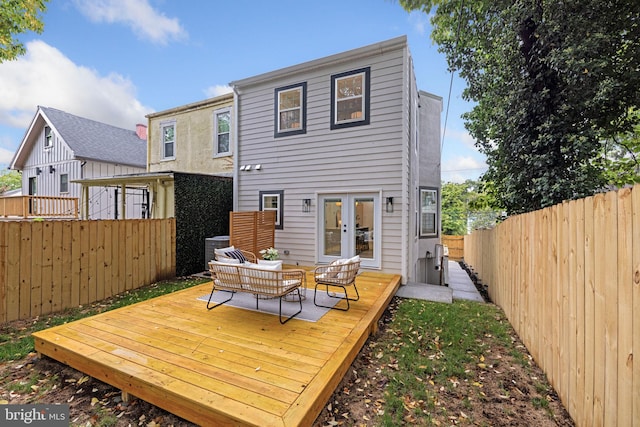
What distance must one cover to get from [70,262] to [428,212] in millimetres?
10236

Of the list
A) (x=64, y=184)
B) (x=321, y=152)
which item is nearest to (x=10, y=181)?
(x=64, y=184)

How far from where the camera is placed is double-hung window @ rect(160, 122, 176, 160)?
11.5m

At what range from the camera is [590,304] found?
2.10 m

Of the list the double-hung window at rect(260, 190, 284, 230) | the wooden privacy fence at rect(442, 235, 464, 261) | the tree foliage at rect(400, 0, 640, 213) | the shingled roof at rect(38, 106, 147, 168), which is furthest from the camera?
the wooden privacy fence at rect(442, 235, 464, 261)

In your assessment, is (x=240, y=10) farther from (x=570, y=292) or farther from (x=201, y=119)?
(x=570, y=292)

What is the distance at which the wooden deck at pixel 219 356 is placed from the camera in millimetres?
2225

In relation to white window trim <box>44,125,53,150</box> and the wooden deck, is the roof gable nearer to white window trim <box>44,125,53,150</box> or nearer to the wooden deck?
white window trim <box>44,125,53,150</box>

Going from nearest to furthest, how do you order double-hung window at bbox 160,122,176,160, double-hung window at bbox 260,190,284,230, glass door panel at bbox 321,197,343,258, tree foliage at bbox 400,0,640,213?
1. tree foliage at bbox 400,0,640,213
2. glass door panel at bbox 321,197,343,258
3. double-hung window at bbox 260,190,284,230
4. double-hung window at bbox 160,122,176,160

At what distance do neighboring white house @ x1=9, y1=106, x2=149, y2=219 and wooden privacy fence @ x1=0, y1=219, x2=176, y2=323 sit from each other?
25.0 ft

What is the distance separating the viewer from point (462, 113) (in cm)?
884

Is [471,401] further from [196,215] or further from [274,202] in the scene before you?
[196,215]

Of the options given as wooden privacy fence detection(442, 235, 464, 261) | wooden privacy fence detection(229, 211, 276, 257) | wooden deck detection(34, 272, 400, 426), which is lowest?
wooden privacy fence detection(442, 235, 464, 261)

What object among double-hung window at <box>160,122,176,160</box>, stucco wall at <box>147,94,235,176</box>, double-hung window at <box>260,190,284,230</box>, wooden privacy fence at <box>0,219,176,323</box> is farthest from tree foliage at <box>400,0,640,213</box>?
double-hung window at <box>160,122,176,160</box>

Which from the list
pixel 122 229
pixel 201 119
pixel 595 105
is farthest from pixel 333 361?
pixel 201 119
